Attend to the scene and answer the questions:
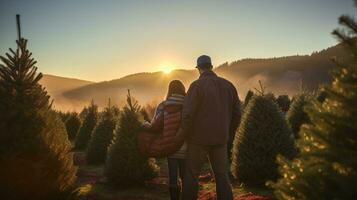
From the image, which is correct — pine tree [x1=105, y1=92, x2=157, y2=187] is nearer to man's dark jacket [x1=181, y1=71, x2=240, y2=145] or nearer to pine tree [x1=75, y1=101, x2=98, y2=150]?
man's dark jacket [x1=181, y1=71, x2=240, y2=145]

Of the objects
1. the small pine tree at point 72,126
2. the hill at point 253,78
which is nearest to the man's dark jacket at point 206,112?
the small pine tree at point 72,126

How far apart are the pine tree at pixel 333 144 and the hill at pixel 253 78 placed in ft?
429

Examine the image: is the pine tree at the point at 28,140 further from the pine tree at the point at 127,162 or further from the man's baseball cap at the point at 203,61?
the pine tree at the point at 127,162

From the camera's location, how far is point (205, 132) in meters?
7.08

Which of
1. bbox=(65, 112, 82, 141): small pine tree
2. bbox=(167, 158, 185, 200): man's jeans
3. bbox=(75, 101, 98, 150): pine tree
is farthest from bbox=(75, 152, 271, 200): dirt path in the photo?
bbox=(65, 112, 82, 141): small pine tree

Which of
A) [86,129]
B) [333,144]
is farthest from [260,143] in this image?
[86,129]

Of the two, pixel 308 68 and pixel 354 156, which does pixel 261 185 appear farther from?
pixel 308 68

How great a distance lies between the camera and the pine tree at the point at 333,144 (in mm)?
3492

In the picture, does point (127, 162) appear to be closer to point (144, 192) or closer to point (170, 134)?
point (144, 192)

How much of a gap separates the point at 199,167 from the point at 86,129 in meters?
17.0

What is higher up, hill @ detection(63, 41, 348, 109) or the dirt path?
hill @ detection(63, 41, 348, 109)

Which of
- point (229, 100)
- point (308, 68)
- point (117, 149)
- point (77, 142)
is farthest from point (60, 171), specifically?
point (308, 68)

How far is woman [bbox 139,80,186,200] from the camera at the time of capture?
26.2 feet

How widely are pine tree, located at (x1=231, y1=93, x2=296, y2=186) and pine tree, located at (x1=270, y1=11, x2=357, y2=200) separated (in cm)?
697
